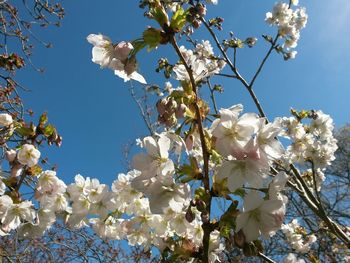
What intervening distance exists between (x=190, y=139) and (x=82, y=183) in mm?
850

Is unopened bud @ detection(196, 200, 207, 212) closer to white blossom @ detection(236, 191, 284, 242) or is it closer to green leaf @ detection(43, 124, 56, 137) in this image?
white blossom @ detection(236, 191, 284, 242)

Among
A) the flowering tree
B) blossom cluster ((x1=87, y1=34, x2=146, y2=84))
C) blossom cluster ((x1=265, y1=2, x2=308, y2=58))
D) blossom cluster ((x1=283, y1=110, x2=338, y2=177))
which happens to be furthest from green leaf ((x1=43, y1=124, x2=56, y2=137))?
blossom cluster ((x1=265, y1=2, x2=308, y2=58))

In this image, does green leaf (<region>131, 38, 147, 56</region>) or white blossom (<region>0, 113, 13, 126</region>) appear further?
white blossom (<region>0, 113, 13, 126</region>)

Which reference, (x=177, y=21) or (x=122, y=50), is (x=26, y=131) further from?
(x=177, y=21)

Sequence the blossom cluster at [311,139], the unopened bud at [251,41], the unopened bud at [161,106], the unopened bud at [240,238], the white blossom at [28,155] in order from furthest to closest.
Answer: the unopened bud at [251,41], the blossom cluster at [311,139], the white blossom at [28,155], the unopened bud at [161,106], the unopened bud at [240,238]

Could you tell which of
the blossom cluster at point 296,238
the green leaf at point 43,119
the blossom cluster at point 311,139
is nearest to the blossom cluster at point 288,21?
the blossom cluster at point 311,139

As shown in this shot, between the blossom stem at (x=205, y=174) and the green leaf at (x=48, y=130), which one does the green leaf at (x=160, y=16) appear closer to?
the blossom stem at (x=205, y=174)

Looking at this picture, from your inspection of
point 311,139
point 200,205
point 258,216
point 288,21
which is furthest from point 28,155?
point 288,21

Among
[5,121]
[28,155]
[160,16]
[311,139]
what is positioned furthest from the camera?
[311,139]

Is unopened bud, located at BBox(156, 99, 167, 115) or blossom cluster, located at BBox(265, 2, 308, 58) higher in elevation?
blossom cluster, located at BBox(265, 2, 308, 58)

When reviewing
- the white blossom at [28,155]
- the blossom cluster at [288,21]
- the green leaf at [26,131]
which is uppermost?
the blossom cluster at [288,21]

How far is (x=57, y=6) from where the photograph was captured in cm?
505

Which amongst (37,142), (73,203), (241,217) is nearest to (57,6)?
(37,142)

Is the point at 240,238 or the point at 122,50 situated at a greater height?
the point at 122,50
